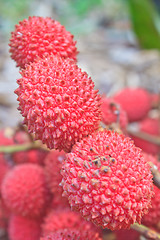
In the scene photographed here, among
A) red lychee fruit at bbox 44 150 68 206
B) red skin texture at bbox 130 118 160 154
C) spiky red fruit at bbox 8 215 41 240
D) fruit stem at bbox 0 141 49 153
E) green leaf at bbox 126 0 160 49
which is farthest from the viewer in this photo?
green leaf at bbox 126 0 160 49

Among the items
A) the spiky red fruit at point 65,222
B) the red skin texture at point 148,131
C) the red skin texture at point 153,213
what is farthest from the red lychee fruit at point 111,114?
the red skin texture at point 148,131

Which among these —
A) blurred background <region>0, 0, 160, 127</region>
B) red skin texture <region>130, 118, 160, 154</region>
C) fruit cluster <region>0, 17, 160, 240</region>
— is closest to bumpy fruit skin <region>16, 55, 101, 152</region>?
fruit cluster <region>0, 17, 160, 240</region>

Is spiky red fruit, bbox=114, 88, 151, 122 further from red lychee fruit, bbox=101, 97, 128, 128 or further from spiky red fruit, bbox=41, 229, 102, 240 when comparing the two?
spiky red fruit, bbox=41, 229, 102, 240

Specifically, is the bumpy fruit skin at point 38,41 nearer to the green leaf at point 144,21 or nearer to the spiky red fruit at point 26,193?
the spiky red fruit at point 26,193

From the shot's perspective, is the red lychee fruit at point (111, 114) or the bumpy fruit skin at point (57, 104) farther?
the red lychee fruit at point (111, 114)

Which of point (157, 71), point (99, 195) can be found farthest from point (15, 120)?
point (99, 195)

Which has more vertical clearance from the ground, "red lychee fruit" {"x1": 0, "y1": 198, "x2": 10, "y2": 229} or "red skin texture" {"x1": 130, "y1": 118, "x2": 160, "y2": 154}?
"red skin texture" {"x1": 130, "y1": 118, "x2": 160, "y2": 154}

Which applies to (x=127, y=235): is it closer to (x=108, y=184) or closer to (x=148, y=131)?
(x=108, y=184)
